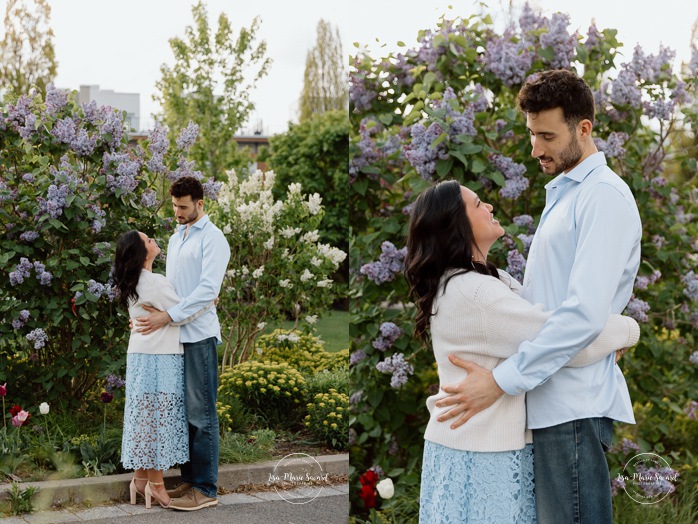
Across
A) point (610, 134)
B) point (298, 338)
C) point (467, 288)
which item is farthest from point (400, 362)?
point (467, 288)

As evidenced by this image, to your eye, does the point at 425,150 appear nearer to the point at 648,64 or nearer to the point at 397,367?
the point at 397,367

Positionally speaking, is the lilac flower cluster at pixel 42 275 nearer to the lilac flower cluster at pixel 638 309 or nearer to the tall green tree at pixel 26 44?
the tall green tree at pixel 26 44

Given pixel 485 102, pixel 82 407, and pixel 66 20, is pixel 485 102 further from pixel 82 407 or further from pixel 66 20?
pixel 82 407

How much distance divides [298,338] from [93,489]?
110cm

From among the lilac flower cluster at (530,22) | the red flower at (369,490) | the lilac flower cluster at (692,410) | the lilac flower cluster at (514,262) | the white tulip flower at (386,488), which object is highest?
the lilac flower cluster at (530,22)

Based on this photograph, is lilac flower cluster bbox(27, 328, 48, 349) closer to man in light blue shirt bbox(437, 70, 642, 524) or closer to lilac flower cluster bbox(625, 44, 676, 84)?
man in light blue shirt bbox(437, 70, 642, 524)

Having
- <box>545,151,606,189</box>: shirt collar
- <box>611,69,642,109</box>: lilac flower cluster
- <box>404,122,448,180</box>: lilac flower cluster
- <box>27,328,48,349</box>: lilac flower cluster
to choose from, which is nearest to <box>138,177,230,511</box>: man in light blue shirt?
<box>27,328,48,349</box>: lilac flower cluster

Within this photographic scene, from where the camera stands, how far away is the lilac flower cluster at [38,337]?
334cm

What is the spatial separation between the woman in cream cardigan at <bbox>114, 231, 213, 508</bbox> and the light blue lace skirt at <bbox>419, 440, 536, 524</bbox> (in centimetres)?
176

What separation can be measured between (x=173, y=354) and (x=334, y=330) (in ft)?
2.31

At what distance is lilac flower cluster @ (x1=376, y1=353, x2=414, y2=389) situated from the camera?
3066 mm

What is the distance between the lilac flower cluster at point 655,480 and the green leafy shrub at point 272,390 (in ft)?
4.84

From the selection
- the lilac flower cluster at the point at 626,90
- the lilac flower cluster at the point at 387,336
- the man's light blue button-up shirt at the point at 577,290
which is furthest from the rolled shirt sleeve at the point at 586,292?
the lilac flower cluster at the point at 626,90

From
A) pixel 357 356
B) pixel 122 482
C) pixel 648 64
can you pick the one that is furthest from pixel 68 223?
pixel 648 64
